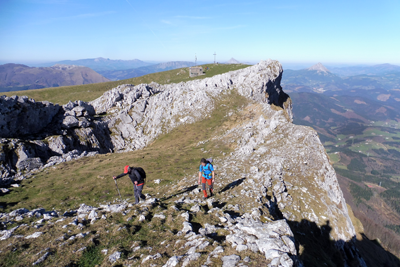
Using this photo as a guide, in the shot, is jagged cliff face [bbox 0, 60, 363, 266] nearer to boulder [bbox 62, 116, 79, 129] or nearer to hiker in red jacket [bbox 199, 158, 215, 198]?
boulder [bbox 62, 116, 79, 129]

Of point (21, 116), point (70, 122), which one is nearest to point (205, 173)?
point (70, 122)

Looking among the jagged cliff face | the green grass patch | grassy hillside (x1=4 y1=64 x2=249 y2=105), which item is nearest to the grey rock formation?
the jagged cliff face

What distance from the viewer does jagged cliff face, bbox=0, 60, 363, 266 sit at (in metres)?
16.0

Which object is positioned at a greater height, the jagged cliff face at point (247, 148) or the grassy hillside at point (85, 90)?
the grassy hillside at point (85, 90)

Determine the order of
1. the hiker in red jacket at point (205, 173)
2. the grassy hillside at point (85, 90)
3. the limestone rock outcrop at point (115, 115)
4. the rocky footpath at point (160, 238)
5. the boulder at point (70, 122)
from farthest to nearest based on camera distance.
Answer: the grassy hillside at point (85, 90), the boulder at point (70, 122), the limestone rock outcrop at point (115, 115), the hiker in red jacket at point (205, 173), the rocky footpath at point (160, 238)

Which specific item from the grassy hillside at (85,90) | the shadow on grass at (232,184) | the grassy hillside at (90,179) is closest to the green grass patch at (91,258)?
the shadow on grass at (232,184)

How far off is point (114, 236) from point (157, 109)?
80.5 metres

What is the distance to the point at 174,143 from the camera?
66812 millimetres

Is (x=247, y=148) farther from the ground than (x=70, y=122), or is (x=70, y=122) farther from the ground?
(x=70, y=122)

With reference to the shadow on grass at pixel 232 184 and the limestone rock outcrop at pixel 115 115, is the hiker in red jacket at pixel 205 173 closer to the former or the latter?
the shadow on grass at pixel 232 184

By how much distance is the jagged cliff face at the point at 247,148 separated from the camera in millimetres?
16025

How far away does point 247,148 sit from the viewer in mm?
35062

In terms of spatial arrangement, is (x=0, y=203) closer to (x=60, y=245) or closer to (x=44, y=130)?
(x=60, y=245)

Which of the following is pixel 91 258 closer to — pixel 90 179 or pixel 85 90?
pixel 90 179
